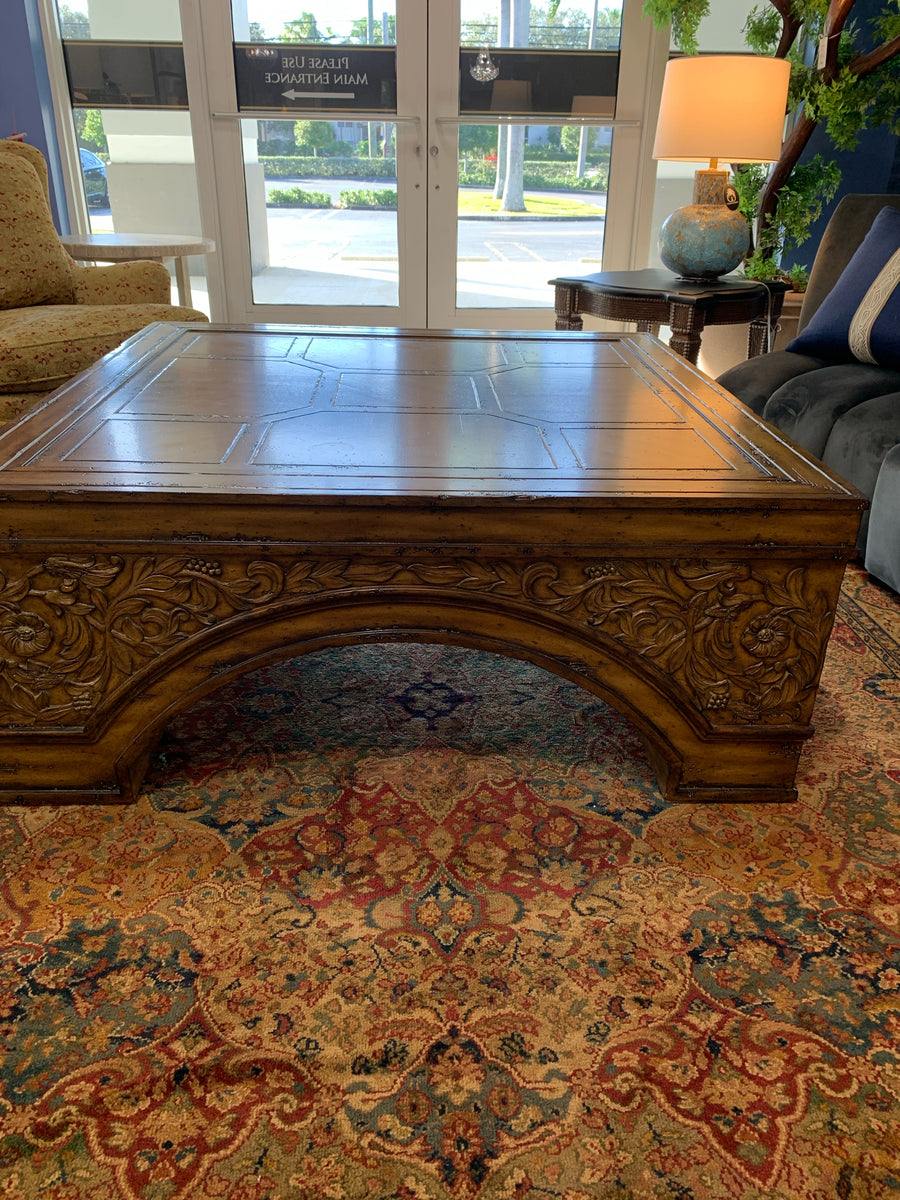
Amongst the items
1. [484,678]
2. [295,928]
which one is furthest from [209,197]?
[295,928]

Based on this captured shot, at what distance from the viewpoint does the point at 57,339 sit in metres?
2.63

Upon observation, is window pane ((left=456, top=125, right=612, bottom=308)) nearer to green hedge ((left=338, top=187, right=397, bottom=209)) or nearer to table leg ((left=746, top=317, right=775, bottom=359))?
green hedge ((left=338, top=187, right=397, bottom=209))

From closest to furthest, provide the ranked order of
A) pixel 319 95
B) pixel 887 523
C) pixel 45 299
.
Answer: pixel 887 523
pixel 45 299
pixel 319 95

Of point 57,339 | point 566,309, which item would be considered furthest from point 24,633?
point 566,309

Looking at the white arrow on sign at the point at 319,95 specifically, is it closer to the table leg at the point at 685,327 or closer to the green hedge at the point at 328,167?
the green hedge at the point at 328,167

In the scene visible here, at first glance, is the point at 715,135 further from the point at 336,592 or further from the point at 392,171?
the point at 336,592

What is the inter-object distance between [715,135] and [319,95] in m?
2.19

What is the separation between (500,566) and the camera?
1.36 m

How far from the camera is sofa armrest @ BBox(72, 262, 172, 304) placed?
122 inches

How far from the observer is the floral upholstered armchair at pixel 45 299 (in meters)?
2.59

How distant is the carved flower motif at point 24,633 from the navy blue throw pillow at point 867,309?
2259 millimetres

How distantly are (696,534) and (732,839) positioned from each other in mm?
478

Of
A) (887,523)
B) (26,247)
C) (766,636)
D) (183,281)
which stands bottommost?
(887,523)

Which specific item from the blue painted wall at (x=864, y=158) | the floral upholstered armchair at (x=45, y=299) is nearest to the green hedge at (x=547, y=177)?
the blue painted wall at (x=864, y=158)
